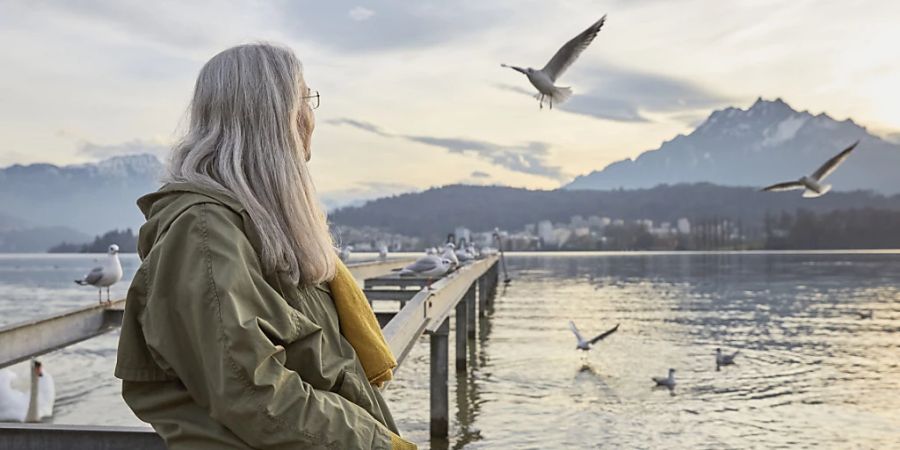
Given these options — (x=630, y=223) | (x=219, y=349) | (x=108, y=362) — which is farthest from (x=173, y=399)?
(x=630, y=223)

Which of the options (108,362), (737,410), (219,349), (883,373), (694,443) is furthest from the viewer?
(108,362)

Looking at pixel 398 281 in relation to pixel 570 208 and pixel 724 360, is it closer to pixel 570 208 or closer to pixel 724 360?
pixel 724 360

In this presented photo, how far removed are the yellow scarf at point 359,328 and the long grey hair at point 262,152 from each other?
9cm

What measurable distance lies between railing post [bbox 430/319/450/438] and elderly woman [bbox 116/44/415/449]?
8.93 metres

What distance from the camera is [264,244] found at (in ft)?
6.29

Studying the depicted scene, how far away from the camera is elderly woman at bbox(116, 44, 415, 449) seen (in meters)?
1.75

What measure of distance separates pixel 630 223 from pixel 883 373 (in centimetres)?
17956

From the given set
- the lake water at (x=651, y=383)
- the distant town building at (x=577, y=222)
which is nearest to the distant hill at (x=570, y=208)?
the distant town building at (x=577, y=222)

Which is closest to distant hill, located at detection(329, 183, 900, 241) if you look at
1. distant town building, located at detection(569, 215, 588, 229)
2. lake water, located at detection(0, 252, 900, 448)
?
distant town building, located at detection(569, 215, 588, 229)

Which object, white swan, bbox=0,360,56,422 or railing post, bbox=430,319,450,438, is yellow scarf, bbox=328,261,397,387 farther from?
white swan, bbox=0,360,56,422

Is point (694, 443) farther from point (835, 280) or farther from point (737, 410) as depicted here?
point (835, 280)

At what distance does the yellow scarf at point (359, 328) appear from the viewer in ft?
7.05

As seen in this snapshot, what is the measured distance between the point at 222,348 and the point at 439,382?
31.4ft

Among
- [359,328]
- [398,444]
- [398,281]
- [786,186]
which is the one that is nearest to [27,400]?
[398,281]
